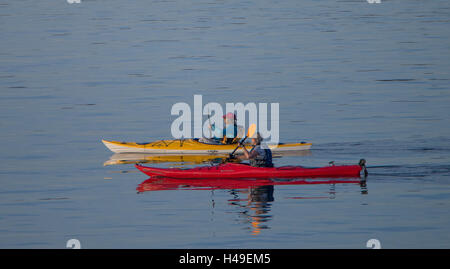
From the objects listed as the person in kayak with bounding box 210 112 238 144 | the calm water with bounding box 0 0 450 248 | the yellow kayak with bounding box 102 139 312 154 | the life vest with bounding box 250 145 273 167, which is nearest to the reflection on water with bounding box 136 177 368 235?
the calm water with bounding box 0 0 450 248

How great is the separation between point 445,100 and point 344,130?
851 cm

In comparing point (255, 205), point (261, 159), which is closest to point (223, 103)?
point (261, 159)

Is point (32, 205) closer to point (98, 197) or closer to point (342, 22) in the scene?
point (98, 197)

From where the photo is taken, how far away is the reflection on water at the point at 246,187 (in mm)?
18703

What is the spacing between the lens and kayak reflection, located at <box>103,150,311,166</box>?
25.0m

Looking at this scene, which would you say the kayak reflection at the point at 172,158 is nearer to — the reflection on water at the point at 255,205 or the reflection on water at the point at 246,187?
the reflection on water at the point at 246,187

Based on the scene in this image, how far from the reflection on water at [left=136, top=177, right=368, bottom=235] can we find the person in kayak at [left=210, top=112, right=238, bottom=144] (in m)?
4.63

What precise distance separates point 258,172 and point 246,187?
721 millimetres

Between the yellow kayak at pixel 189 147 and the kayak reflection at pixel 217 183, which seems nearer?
the kayak reflection at pixel 217 183

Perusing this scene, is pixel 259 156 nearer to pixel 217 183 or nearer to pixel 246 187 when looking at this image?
pixel 246 187

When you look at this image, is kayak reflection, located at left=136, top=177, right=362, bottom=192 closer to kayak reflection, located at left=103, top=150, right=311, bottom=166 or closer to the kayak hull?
the kayak hull

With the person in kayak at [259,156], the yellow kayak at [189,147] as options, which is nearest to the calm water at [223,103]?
the yellow kayak at [189,147]

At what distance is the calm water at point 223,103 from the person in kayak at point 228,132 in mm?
2055
